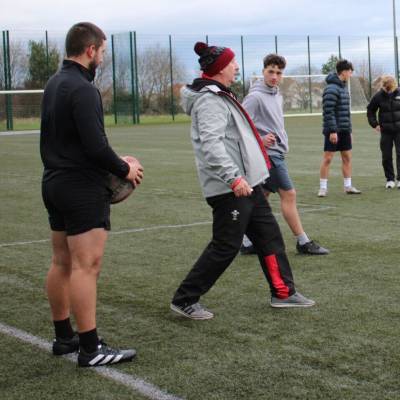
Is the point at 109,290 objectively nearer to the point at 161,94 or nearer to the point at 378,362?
the point at 378,362

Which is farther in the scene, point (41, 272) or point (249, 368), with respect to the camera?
point (41, 272)

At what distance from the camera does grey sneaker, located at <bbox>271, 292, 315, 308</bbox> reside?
20.2 ft

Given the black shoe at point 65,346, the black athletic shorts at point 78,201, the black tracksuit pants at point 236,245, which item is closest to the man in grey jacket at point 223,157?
the black tracksuit pants at point 236,245

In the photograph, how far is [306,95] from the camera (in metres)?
49.7

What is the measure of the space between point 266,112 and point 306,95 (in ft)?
139

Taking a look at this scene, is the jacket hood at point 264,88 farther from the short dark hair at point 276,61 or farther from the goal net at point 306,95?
the goal net at point 306,95

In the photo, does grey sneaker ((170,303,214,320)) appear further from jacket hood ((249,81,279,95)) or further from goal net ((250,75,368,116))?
goal net ((250,75,368,116))

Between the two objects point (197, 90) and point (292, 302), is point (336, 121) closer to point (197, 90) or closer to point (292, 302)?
point (292, 302)

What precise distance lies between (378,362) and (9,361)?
218cm

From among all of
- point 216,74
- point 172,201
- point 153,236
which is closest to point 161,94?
point 172,201

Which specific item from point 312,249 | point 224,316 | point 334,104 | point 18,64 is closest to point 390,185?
point 334,104

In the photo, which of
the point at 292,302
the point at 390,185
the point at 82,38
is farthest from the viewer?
the point at 390,185

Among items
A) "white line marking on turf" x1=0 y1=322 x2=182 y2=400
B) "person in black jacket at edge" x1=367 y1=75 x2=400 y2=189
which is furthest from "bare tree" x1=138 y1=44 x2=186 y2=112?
"white line marking on turf" x1=0 y1=322 x2=182 y2=400

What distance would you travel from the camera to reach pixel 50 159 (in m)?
4.84
